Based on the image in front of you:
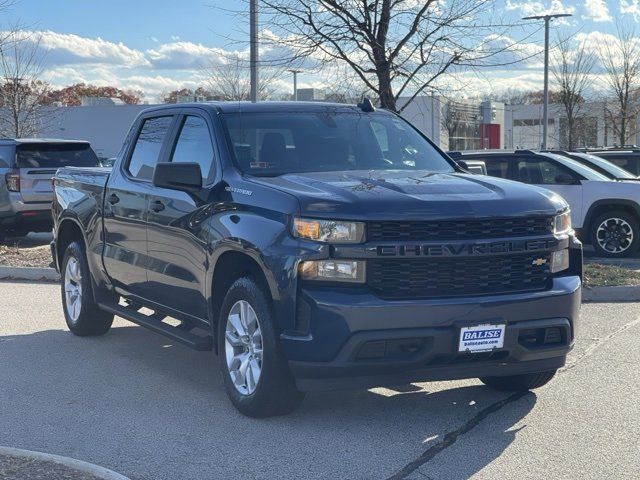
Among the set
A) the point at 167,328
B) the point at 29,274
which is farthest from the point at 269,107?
the point at 29,274

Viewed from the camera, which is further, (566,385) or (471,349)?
(566,385)

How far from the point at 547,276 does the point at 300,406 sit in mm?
1804

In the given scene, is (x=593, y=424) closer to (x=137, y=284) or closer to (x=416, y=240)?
(x=416, y=240)

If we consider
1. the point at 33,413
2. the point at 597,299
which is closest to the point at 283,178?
the point at 33,413

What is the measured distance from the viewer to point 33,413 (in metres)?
6.17

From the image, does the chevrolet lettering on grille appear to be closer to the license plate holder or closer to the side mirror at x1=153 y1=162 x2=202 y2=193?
the license plate holder

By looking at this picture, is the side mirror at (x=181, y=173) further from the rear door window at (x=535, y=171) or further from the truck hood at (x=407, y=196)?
the rear door window at (x=535, y=171)

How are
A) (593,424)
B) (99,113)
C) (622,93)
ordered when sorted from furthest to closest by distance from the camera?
1. (99,113)
2. (622,93)
3. (593,424)

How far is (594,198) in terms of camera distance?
48.4 feet

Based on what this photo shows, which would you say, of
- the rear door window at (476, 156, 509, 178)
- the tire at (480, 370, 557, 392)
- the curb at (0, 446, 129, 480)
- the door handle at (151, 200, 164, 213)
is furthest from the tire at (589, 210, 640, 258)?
the curb at (0, 446, 129, 480)

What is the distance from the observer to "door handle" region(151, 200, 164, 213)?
6.96 metres

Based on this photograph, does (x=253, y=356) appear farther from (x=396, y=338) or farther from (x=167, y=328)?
(x=167, y=328)

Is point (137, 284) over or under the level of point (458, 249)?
under

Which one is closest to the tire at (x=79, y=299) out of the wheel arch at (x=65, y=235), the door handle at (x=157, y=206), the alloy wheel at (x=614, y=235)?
the wheel arch at (x=65, y=235)
